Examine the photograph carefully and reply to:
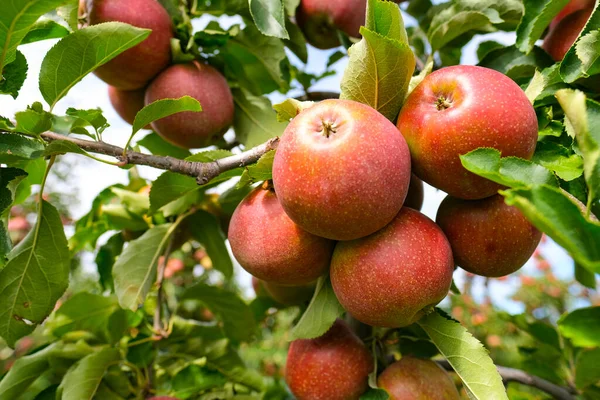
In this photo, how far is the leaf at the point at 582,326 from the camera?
61 cm

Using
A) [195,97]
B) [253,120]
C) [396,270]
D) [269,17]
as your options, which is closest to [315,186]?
[396,270]

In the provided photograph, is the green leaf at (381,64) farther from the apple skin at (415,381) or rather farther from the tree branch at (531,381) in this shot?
the tree branch at (531,381)

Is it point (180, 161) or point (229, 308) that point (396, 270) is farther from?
point (229, 308)

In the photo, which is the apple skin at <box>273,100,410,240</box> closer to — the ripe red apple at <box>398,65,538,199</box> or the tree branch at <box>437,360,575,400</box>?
the ripe red apple at <box>398,65,538,199</box>

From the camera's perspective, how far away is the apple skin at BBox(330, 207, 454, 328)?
852 mm

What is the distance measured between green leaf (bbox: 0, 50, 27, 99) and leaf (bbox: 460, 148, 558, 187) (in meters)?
0.81

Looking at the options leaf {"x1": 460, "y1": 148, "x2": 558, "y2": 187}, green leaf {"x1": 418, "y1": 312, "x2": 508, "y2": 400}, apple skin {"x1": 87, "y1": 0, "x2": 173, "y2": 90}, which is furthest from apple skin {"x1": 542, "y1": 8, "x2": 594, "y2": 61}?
apple skin {"x1": 87, "y1": 0, "x2": 173, "y2": 90}

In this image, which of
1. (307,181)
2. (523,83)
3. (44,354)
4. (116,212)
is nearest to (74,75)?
(307,181)

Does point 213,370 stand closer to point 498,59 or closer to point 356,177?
point 356,177

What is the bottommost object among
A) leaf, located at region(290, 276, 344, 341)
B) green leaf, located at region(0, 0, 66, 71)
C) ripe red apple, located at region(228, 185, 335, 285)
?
leaf, located at region(290, 276, 344, 341)

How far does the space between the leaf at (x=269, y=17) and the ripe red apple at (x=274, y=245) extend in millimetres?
305

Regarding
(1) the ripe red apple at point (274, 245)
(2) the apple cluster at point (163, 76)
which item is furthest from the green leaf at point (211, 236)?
(1) the ripe red apple at point (274, 245)

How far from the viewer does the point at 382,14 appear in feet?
2.92

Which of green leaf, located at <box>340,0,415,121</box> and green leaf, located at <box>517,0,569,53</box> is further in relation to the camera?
green leaf, located at <box>517,0,569,53</box>
